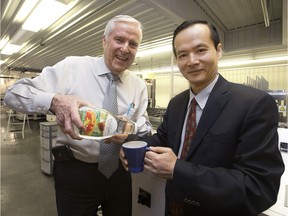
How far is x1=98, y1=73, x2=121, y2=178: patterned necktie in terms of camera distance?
105 cm

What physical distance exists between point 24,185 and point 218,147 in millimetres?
3492

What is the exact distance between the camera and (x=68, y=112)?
0.82m

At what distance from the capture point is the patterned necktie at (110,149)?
1.05m

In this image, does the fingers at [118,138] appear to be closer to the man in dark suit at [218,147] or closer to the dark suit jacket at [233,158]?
the man in dark suit at [218,147]

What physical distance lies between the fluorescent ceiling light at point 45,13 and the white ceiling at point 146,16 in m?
0.17

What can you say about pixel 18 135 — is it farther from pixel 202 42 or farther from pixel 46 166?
pixel 202 42

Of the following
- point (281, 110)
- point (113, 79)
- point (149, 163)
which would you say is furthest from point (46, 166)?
point (281, 110)

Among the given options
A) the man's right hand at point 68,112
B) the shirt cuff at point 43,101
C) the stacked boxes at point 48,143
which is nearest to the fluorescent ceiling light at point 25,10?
the stacked boxes at point 48,143

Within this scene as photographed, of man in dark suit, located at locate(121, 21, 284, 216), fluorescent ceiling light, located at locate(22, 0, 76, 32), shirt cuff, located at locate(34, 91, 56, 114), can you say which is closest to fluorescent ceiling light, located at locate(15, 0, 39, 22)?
fluorescent ceiling light, located at locate(22, 0, 76, 32)

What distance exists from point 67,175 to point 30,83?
0.57m

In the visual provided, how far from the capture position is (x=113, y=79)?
3.74 feet

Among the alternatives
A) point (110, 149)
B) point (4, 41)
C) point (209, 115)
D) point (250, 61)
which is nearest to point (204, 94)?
point (209, 115)

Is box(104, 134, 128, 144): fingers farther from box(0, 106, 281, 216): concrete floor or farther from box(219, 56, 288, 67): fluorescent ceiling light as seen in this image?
box(219, 56, 288, 67): fluorescent ceiling light

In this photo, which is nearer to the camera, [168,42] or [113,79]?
[113,79]
